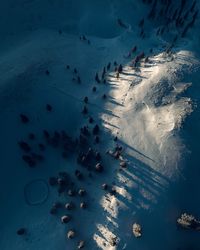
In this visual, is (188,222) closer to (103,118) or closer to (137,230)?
(137,230)

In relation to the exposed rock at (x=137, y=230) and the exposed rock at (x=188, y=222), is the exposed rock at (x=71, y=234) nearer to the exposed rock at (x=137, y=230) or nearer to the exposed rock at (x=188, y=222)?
the exposed rock at (x=137, y=230)

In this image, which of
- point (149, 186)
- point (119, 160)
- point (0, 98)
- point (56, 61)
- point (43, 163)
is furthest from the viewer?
point (56, 61)

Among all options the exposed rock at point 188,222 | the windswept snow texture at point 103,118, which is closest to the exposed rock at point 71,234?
the windswept snow texture at point 103,118

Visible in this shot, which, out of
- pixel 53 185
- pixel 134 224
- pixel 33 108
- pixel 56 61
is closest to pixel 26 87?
pixel 33 108

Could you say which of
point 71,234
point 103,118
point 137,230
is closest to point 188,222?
point 137,230

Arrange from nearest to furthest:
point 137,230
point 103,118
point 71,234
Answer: point 137,230 < point 71,234 < point 103,118

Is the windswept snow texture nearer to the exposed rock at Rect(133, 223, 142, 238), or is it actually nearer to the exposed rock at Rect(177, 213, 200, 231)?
the exposed rock at Rect(133, 223, 142, 238)

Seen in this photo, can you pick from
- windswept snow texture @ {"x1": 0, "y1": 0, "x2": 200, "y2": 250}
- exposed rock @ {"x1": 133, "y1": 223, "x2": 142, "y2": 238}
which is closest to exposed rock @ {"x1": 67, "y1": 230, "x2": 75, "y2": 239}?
windswept snow texture @ {"x1": 0, "y1": 0, "x2": 200, "y2": 250}

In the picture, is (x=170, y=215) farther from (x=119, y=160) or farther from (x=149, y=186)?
(x=119, y=160)
